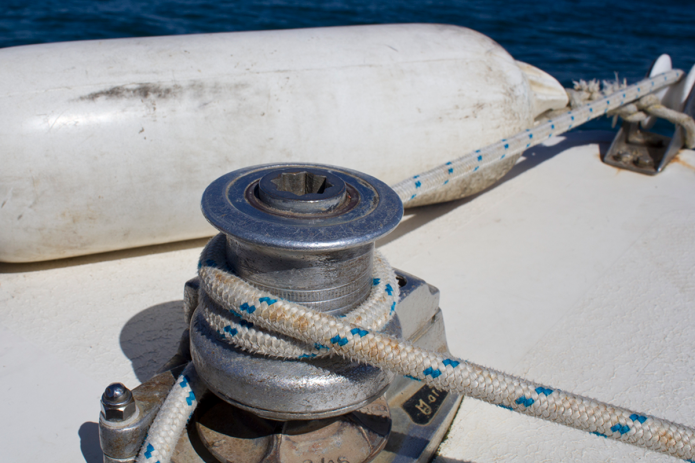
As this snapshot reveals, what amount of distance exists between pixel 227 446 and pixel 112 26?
605cm

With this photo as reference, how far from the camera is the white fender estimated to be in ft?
5.24

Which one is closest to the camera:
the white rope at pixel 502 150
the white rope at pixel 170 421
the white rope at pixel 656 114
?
the white rope at pixel 170 421

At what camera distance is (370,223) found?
0.91 metres

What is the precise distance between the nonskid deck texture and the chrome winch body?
273mm

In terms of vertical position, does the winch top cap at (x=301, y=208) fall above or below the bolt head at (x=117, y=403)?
above

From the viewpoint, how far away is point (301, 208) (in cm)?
91

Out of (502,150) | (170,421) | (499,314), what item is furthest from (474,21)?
(170,421)

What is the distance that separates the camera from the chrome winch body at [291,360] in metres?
0.90

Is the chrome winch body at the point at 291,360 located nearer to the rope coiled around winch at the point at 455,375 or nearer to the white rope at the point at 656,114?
the rope coiled around winch at the point at 455,375

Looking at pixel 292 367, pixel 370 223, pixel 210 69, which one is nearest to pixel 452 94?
pixel 210 69

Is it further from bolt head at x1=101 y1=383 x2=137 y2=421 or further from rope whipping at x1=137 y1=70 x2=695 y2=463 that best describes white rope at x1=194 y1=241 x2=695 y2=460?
bolt head at x1=101 y1=383 x2=137 y2=421

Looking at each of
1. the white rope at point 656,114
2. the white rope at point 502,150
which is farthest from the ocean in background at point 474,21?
the white rope at point 502,150

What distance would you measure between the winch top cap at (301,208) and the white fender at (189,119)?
699 mm

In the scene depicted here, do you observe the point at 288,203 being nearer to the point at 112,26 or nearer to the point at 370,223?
the point at 370,223
